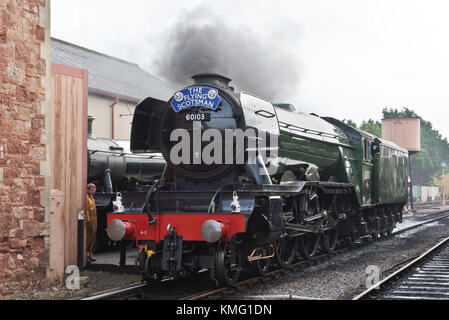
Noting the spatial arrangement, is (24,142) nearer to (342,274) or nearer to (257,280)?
(257,280)

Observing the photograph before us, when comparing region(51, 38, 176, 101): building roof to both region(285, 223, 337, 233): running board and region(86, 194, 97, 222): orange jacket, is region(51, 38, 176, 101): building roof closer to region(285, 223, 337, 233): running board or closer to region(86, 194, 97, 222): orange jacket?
region(86, 194, 97, 222): orange jacket

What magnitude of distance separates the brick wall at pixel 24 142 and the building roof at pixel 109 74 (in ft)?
42.7

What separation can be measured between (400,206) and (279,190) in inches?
448

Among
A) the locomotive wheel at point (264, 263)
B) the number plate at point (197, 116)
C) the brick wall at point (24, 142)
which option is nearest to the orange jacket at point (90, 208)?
the brick wall at point (24, 142)

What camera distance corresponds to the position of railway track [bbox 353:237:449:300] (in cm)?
712

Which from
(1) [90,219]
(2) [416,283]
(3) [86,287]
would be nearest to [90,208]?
(1) [90,219]

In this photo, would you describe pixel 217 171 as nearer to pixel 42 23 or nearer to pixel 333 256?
pixel 42 23

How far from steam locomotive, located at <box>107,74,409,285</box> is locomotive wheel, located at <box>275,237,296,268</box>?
0.8 inches

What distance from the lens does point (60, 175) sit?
8609 millimetres

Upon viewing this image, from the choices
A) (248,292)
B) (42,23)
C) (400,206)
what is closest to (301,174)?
(248,292)

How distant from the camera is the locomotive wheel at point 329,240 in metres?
11.2

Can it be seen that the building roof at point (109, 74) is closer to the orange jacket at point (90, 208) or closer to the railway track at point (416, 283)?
the orange jacket at point (90, 208)

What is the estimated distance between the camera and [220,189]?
25.3ft

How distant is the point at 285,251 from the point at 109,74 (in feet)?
55.9
